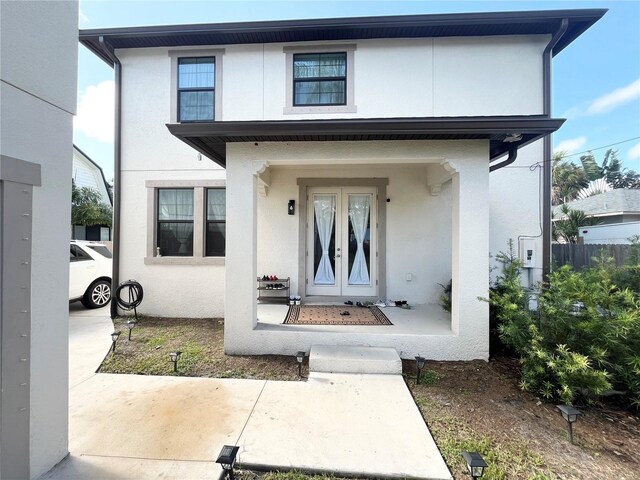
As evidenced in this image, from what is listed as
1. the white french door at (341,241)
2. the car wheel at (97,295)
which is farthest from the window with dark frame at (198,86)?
the car wheel at (97,295)

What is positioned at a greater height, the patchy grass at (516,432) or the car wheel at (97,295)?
the car wheel at (97,295)

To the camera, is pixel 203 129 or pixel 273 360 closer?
pixel 203 129

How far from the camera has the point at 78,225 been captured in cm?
1454

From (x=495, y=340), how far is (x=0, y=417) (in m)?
5.56

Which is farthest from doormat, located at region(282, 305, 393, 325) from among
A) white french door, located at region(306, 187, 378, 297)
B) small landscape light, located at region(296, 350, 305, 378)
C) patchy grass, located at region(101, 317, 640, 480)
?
small landscape light, located at region(296, 350, 305, 378)

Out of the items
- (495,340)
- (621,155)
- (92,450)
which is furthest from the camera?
(621,155)

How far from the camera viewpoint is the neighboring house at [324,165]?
579 centimetres

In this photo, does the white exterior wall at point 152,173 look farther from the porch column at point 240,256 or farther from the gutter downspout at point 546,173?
the gutter downspout at point 546,173

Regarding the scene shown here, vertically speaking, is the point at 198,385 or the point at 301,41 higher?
the point at 301,41

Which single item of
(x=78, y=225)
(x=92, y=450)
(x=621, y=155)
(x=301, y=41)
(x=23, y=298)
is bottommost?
(x=92, y=450)

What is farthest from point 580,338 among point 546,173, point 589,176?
point 589,176

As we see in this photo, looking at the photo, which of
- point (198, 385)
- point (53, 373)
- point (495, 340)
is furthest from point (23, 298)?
point (495, 340)

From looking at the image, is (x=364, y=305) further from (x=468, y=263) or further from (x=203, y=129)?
(x=203, y=129)

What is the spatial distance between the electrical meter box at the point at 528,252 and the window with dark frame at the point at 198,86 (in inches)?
289
